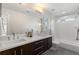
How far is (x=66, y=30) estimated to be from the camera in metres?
1.54

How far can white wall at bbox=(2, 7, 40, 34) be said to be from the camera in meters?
1.47

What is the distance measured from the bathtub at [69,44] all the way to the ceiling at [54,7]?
0.57 meters

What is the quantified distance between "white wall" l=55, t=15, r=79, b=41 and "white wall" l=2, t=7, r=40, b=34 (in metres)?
0.46

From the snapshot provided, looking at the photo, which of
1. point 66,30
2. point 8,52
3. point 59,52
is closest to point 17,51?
point 8,52

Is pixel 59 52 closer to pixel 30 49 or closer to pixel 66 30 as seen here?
pixel 66 30

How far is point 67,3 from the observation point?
134cm

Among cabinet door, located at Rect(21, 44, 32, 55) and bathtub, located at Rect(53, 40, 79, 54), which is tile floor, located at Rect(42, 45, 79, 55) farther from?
cabinet door, located at Rect(21, 44, 32, 55)

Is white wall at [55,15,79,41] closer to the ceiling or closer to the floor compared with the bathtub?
closer to the ceiling

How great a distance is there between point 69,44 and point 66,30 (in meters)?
0.30

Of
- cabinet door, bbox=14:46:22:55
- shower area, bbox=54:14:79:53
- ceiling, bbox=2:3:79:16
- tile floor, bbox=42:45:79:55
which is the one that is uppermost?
ceiling, bbox=2:3:79:16

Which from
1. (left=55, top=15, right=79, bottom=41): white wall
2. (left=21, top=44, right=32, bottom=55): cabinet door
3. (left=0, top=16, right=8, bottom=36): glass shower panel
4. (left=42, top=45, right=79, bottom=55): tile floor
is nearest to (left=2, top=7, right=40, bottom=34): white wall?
(left=0, top=16, right=8, bottom=36): glass shower panel

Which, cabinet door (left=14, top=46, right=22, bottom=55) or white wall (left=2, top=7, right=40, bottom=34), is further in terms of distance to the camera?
white wall (left=2, top=7, right=40, bottom=34)
